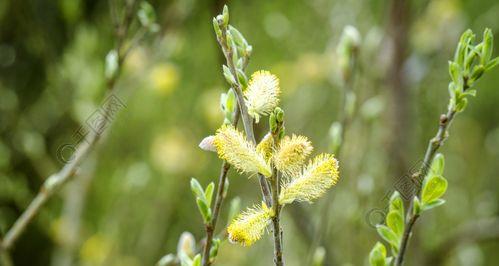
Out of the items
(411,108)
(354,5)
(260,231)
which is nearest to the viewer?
(260,231)

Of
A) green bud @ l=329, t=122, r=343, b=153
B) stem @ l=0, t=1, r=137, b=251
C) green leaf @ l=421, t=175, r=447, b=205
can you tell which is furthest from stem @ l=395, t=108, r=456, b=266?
stem @ l=0, t=1, r=137, b=251

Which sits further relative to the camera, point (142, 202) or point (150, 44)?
point (142, 202)

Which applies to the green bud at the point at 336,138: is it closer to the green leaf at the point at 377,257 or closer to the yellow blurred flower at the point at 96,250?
the green leaf at the point at 377,257

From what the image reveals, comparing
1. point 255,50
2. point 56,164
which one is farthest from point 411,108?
point 56,164

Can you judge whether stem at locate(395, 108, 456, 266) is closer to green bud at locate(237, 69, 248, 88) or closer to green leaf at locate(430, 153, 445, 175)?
green leaf at locate(430, 153, 445, 175)

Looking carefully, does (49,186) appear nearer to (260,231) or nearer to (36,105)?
(260,231)

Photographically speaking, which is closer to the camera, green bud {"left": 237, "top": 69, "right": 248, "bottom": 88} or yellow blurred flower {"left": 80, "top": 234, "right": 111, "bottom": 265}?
green bud {"left": 237, "top": 69, "right": 248, "bottom": 88}

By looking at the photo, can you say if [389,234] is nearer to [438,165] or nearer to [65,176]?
[438,165]
